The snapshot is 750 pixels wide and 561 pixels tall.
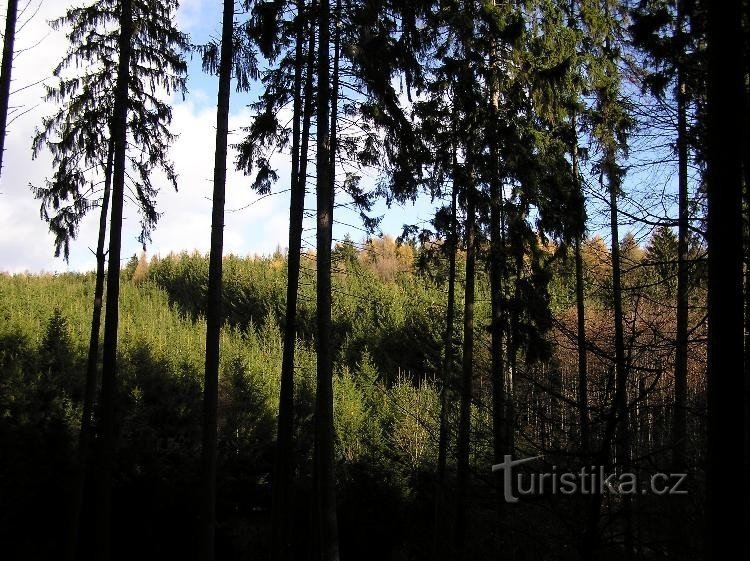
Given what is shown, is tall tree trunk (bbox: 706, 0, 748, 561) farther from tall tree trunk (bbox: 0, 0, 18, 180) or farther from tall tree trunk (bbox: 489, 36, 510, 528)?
tall tree trunk (bbox: 0, 0, 18, 180)

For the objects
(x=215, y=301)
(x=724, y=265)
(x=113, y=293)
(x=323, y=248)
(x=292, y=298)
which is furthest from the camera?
(x=292, y=298)

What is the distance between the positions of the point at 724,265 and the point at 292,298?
8433mm

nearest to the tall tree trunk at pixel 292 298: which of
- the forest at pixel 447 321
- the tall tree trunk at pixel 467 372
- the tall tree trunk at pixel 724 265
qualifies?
the forest at pixel 447 321

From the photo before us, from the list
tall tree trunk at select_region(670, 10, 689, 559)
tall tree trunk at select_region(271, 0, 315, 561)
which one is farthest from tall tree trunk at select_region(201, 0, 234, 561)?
tall tree trunk at select_region(670, 10, 689, 559)

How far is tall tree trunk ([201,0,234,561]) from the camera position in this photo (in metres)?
Answer: 8.84

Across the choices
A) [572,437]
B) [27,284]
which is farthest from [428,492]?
[27,284]

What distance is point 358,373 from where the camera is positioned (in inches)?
992

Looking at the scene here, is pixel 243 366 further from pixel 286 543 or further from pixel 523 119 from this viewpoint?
pixel 523 119

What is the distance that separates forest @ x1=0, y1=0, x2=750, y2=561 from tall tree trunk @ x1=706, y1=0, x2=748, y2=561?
0.02m

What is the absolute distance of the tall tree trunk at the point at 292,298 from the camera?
12062 mm

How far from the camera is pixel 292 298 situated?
475 inches

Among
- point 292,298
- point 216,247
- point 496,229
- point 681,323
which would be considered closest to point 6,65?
point 216,247

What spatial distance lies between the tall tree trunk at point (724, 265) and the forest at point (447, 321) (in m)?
0.02

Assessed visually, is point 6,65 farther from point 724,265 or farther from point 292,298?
point 724,265
